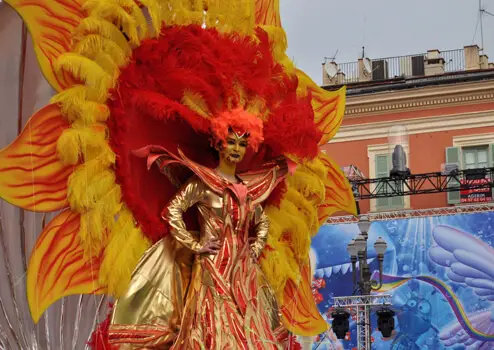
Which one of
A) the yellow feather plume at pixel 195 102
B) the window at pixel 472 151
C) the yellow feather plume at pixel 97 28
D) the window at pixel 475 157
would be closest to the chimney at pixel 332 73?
the window at pixel 472 151

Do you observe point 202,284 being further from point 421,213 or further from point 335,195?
point 421,213

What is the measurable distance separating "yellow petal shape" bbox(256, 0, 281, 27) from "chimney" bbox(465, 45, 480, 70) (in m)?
19.5

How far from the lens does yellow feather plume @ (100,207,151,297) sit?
19.8 feet

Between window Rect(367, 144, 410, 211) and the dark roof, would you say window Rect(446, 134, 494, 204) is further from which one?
the dark roof

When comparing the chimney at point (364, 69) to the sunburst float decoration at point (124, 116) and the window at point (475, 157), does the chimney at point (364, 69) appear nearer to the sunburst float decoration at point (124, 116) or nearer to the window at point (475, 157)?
the window at point (475, 157)

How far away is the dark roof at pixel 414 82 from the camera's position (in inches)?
950

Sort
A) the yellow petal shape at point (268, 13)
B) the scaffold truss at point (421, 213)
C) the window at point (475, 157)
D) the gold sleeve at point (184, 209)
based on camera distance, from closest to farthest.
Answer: the gold sleeve at point (184, 209)
the yellow petal shape at point (268, 13)
the scaffold truss at point (421, 213)
the window at point (475, 157)

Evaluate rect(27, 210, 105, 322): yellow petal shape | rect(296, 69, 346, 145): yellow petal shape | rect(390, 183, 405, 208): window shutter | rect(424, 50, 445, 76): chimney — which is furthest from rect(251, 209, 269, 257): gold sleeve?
rect(424, 50, 445, 76): chimney

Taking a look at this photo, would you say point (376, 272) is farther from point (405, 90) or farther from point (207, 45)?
point (207, 45)

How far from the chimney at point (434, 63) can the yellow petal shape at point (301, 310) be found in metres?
19.2

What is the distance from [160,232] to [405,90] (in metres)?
18.8

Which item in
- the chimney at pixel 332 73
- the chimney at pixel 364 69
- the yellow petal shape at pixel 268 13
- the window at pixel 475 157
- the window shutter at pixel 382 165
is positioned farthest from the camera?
the chimney at pixel 332 73

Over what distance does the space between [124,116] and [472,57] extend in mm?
21136

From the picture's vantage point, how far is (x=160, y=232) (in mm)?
6398
